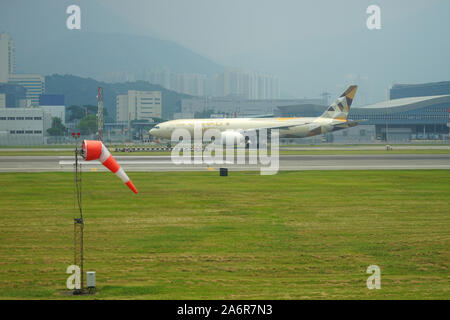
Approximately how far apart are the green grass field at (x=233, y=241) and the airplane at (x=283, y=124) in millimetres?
50952

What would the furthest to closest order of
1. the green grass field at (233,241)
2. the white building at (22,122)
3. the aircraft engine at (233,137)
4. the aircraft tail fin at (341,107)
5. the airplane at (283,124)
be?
the white building at (22,122)
the aircraft tail fin at (341,107)
the airplane at (283,124)
the aircraft engine at (233,137)
the green grass field at (233,241)

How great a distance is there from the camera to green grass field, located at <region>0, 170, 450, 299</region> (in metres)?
13.9

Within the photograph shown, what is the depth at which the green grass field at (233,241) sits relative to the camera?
547 inches

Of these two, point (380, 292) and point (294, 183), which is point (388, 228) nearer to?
point (380, 292)

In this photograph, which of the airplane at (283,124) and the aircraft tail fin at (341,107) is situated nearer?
the airplane at (283,124)

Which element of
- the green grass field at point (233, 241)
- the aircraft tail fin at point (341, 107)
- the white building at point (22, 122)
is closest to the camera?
the green grass field at point (233, 241)

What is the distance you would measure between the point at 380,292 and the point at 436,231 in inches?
349

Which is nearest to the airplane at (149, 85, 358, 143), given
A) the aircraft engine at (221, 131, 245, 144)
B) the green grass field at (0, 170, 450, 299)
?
the aircraft engine at (221, 131, 245, 144)

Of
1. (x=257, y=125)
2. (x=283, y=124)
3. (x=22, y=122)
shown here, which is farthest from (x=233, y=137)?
(x=22, y=122)

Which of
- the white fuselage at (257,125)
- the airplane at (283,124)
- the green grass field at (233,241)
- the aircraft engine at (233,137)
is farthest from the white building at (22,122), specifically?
the green grass field at (233,241)

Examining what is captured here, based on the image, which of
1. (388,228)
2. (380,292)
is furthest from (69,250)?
(388,228)

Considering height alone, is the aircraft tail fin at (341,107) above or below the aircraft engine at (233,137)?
above

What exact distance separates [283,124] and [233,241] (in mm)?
69291

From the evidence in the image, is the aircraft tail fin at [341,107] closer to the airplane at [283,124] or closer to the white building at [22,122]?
the airplane at [283,124]
